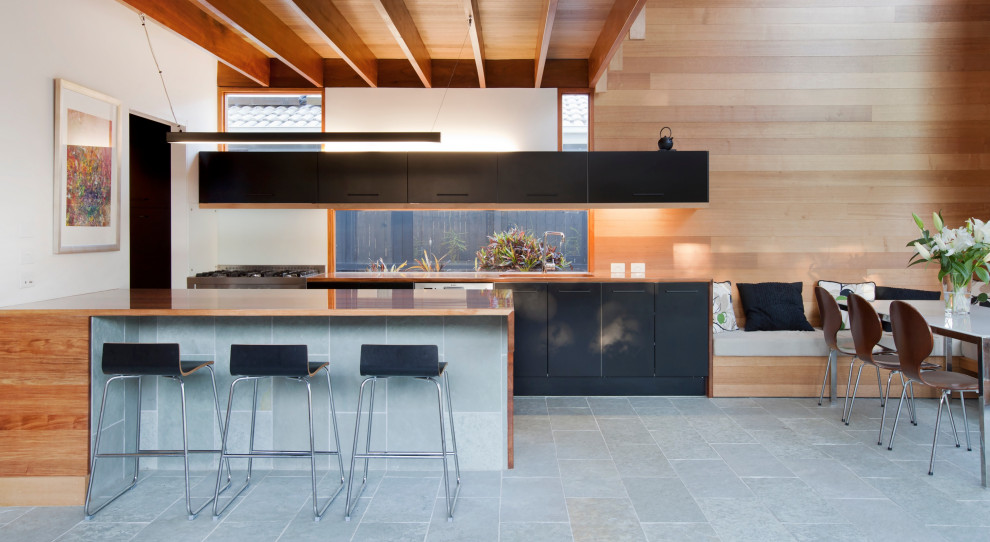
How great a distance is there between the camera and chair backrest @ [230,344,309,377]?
315 centimetres

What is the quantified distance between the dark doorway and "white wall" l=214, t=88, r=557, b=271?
513 millimetres

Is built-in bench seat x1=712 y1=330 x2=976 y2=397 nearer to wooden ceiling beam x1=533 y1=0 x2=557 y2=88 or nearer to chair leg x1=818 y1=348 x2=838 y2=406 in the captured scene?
chair leg x1=818 y1=348 x2=838 y2=406

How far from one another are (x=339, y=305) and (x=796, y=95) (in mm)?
4652

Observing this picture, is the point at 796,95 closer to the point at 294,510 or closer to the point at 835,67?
the point at 835,67

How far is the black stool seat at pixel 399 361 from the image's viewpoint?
10.3 ft

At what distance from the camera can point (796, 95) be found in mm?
6031

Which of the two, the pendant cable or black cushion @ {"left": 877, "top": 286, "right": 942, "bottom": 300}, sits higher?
the pendant cable

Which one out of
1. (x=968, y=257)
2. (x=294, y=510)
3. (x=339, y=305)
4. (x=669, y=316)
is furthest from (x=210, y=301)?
(x=968, y=257)

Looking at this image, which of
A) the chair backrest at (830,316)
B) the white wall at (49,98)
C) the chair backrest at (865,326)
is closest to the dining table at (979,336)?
the chair backrest at (865,326)

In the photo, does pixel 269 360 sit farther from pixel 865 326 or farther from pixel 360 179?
pixel 865 326

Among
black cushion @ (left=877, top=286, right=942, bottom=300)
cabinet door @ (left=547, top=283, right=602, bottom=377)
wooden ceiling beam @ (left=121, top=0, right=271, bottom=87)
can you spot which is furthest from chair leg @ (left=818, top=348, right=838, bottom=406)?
wooden ceiling beam @ (left=121, top=0, right=271, bottom=87)

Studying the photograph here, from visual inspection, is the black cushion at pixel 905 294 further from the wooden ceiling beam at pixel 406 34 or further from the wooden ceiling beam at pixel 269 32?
the wooden ceiling beam at pixel 269 32

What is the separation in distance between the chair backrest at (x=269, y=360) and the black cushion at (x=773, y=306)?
4080mm

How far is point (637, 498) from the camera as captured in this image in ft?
10.8
